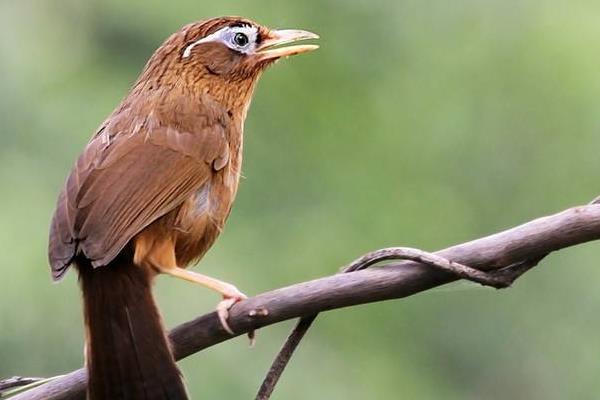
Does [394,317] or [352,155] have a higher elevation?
[352,155]

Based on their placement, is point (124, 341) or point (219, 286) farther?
point (219, 286)

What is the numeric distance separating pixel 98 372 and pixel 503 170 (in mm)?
3714

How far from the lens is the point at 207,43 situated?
416 cm

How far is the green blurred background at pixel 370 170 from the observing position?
16.8 feet

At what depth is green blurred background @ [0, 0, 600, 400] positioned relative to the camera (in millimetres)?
5125

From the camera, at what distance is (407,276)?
246cm

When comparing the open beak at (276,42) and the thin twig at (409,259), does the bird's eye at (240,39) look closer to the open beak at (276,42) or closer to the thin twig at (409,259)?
the open beak at (276,42)

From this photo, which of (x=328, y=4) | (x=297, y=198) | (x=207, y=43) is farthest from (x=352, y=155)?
(x=207, y=43)

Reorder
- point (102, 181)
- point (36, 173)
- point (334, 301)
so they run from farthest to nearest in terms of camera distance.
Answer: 1. point (36, 173)
2. point (102, 181)
3. point (334, 301)

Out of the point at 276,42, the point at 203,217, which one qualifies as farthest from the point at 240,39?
the point at 203,217

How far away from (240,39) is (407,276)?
1.83m

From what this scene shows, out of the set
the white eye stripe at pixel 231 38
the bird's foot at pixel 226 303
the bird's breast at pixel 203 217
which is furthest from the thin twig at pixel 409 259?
the white eye stripe at pixel 231 38

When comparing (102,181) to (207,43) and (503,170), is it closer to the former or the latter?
(207,43)

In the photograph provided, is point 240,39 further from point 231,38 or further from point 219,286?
point 219,286
